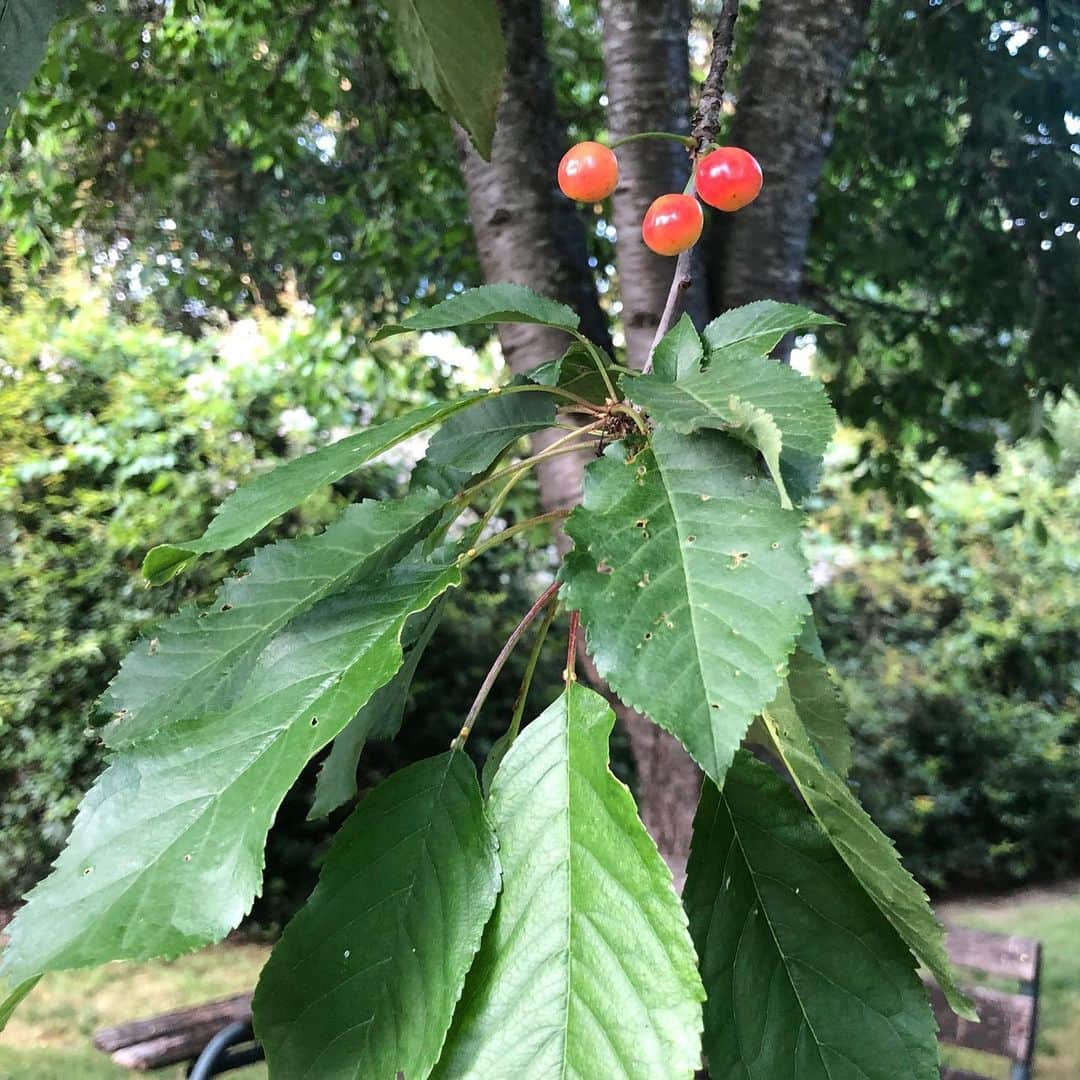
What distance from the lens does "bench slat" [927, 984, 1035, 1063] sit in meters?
1.94

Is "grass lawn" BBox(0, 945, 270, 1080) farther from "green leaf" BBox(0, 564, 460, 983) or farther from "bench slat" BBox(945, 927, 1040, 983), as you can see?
"green leaf" BBox(0, 564, 460, 983)

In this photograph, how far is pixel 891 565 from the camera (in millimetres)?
5215

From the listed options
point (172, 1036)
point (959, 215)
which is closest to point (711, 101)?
point (172, 1036)

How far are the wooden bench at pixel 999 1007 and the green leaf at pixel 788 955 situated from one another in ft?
5.77

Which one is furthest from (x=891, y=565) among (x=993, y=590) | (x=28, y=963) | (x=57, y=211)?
(x=28, y=963)

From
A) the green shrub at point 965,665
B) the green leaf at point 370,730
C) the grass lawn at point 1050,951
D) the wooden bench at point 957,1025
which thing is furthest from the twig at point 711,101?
the green shrub at point 965,665

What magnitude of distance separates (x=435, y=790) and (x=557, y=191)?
4.02ft

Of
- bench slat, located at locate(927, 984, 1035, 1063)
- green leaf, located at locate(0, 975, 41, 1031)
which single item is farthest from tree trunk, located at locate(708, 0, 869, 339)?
bench slat, located at locate(927, 984, 1035, 1063)

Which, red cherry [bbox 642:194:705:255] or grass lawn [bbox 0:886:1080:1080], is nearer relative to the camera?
red cherry [bbox 642:194:705:255]

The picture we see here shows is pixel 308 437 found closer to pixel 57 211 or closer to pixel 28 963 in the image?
pixel 57 211

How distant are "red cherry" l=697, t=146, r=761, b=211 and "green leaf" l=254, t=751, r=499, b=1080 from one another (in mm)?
447

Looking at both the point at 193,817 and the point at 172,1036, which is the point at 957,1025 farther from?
the point at 193,817

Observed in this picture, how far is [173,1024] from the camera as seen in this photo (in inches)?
70.6

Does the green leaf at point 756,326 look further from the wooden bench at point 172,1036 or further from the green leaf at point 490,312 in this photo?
the wooden bench at point 172,1036
